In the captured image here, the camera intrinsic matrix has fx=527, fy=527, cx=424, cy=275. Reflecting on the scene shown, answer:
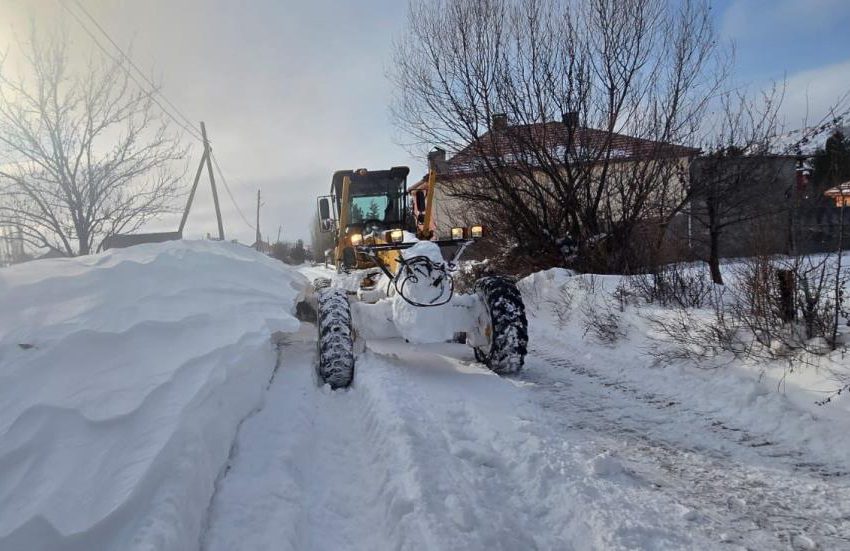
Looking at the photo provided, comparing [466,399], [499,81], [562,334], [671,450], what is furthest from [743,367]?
[499,81]

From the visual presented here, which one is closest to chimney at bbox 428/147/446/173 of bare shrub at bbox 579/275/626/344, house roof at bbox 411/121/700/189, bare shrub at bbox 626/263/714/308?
house roof at bbox 411/121/700/189

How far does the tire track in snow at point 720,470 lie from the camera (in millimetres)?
2525

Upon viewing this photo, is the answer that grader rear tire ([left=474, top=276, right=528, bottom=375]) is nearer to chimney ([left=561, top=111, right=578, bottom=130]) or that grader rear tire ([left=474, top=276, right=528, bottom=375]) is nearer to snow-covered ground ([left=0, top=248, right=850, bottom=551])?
snow-covered ground ([left=0, top=248, right=850, bottom=551])

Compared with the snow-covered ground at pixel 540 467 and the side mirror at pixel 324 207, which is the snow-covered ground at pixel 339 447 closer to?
the snow-covered ground at pixel 540 467

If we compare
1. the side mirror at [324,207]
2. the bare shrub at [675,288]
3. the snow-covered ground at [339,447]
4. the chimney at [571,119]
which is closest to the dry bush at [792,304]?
the snow-covered ground at [339,447]

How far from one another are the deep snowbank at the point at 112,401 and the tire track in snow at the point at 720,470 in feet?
8.15

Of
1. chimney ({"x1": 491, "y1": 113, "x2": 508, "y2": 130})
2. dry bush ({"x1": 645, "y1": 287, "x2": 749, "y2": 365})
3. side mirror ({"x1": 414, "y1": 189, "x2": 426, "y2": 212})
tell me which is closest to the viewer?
dry bush ({"x1": 645, "y1": 287, "x2": 749, "y2": 365})

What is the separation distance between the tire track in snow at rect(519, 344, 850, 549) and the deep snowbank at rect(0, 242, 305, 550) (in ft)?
8.15

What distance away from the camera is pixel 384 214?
9.20m

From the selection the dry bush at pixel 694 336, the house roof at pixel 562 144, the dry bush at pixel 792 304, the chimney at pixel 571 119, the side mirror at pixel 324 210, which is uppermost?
the chimney at pixel 571 119

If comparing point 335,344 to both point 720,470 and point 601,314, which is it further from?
point 601,314

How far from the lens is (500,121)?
1212cm

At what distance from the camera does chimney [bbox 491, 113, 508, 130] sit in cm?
1209

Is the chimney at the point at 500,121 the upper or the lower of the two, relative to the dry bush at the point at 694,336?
upper
